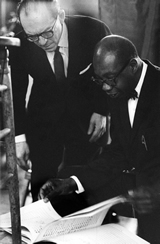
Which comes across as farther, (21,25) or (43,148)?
(43,148)

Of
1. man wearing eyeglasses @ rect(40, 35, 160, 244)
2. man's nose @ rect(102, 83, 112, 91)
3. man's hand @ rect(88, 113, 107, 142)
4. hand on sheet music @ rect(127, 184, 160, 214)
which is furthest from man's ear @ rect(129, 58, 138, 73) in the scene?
hand on sheet music @ rect(127, 184, 160, 214)

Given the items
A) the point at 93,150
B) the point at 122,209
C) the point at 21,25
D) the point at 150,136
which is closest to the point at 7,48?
the point at 21,25

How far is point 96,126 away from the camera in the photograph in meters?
1.54

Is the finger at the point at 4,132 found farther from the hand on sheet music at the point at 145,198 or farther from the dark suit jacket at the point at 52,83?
the hand on sheet music at the point at 145,198

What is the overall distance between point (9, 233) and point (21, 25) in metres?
0.82

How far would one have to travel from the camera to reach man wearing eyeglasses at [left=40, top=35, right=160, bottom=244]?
1.48m

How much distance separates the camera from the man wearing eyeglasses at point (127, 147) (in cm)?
148

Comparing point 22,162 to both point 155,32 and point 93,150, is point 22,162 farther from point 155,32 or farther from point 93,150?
point 155,32

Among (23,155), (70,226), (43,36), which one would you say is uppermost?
(43,36)

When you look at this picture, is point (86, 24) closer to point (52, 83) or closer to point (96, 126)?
point (52, 83)

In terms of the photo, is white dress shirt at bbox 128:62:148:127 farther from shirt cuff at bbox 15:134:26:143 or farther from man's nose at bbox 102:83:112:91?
shirt cuff at bbox 15:134:26:143

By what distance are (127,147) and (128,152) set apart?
21 millimetres

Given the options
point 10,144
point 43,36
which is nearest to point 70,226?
point 10,144

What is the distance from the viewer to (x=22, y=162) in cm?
156
